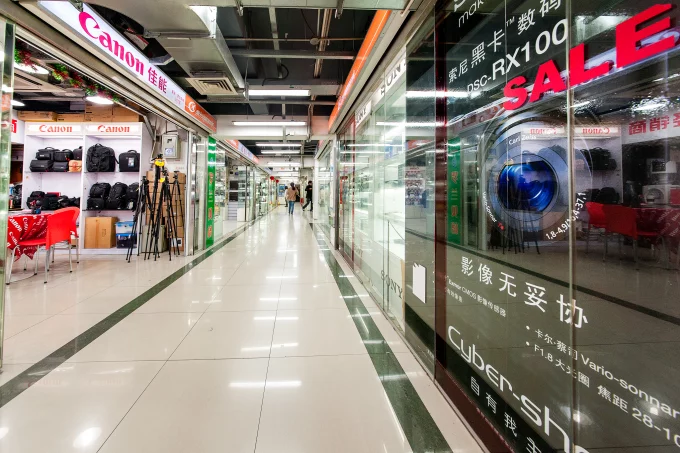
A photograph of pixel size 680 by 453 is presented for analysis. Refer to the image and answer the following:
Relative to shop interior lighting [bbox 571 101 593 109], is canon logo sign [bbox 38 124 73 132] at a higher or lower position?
higher

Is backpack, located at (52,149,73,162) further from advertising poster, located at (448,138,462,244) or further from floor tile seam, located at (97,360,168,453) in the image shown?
advertising poster, located at (448,138,462,244)

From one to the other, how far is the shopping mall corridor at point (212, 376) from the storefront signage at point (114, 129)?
12.4ft

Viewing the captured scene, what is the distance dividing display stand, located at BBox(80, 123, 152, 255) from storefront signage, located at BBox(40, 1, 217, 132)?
202cm

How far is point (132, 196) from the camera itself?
6309 mm

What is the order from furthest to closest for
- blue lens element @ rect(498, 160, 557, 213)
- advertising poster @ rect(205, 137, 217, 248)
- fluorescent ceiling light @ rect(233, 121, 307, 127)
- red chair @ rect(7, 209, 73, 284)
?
advertising poster @ rect(205, 137, 217, 248), fluorescent ceiling light @ rect(233, 121, 307, 127), red chair @ rect(7, 209, 73, 284), blue lens element @ rect(498, 160, 557, 213)

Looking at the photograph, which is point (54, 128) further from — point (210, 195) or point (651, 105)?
point (651, 105)

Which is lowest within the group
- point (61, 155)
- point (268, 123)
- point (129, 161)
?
point (129, 161)

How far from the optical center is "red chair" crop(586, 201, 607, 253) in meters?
0.89

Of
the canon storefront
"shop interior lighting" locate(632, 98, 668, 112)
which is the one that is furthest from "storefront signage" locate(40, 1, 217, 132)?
"shop interior lighting" locate(632, 98, 668, 112)

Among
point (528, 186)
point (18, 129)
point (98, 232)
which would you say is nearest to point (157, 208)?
point (98, 232)

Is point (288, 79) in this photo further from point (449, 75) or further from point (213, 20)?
point (449, 75)

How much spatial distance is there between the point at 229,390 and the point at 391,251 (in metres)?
1.99

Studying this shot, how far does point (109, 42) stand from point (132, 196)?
13.2ft

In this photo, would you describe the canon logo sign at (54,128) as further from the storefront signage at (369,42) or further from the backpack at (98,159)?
the storefront signage at (369,42)
